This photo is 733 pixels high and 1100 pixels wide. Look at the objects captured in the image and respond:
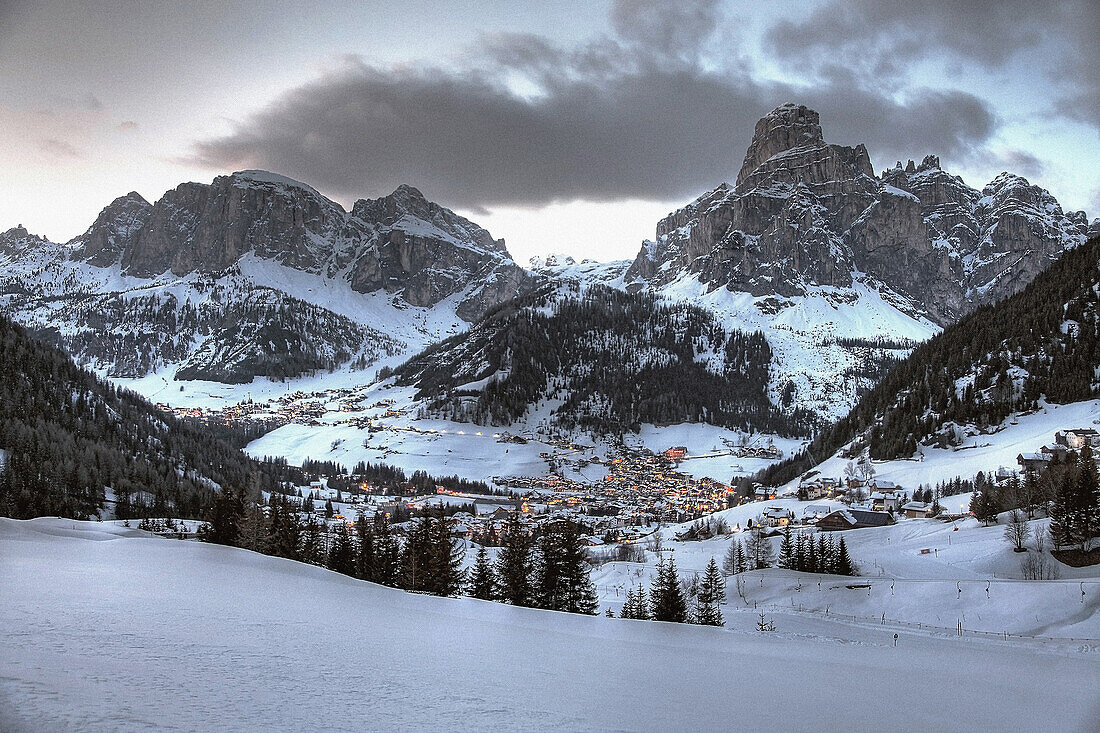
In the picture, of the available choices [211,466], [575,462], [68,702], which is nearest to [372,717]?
[68,702]

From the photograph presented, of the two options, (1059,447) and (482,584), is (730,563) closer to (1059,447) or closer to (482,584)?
(482,584)

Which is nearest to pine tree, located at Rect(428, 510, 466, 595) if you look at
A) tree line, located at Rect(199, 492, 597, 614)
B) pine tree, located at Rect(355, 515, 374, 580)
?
tree line, located at Rect(199, 492, 597, 614)

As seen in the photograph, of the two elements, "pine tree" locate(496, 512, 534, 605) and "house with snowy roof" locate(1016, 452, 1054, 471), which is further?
"house with snowy roof" locate(1016, 452, 1054, 471)

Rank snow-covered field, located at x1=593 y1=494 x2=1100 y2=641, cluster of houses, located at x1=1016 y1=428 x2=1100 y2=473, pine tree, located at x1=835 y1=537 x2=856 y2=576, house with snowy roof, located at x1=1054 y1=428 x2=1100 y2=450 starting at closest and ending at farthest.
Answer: snow-covered field, located at x1=593 y1=494 x2=1100 y2=641, pine tree, located at x1=835 y1=537 x2=856 y2=576, cluster of houses, located at x1=1016 y1=428 x2=1100 y2=473, house with snowy roof, located at x1=1054 y1=428 x2=1100 y2=450

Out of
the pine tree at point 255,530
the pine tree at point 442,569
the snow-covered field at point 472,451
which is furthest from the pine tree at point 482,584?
the snow-covered field at point 472,451

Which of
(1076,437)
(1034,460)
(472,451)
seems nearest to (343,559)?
(1034,460)

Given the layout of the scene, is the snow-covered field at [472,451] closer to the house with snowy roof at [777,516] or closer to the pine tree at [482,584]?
the house with snowy roof at [777,516]

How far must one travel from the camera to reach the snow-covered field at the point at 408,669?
786 cm

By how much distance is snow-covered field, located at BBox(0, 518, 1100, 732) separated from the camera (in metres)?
7.86

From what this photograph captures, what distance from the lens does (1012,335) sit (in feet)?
391

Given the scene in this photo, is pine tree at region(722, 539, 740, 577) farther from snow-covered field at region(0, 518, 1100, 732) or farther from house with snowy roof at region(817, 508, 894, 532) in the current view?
snow-covered field at region(0, 518, 1100, 732)

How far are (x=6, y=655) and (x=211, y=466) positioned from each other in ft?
396

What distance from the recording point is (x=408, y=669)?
11.0 m

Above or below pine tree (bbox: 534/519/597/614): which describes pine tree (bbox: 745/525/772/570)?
below
